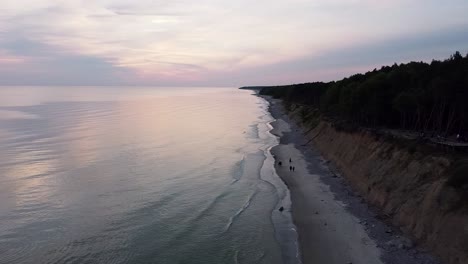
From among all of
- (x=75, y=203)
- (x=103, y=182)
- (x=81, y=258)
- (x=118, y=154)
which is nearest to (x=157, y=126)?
(x=118, y=154)

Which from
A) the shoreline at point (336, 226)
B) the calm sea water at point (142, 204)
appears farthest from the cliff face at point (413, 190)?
the calm sea water at point (142, 204)

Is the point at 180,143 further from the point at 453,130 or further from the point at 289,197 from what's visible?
the point at 453,130

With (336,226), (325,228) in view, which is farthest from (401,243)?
(325,228)

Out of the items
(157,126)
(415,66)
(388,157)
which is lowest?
(157,126)

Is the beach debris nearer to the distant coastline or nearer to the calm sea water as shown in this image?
the distant coastline

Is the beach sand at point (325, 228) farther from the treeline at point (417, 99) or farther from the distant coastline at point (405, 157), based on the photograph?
the treeline at point (417, 99)

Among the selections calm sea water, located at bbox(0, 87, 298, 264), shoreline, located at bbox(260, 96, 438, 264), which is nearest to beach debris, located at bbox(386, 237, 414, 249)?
shoreline, located at bbox(260, 96, 438, 264)

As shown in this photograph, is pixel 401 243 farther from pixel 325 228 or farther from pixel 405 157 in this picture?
pixel 405 157
